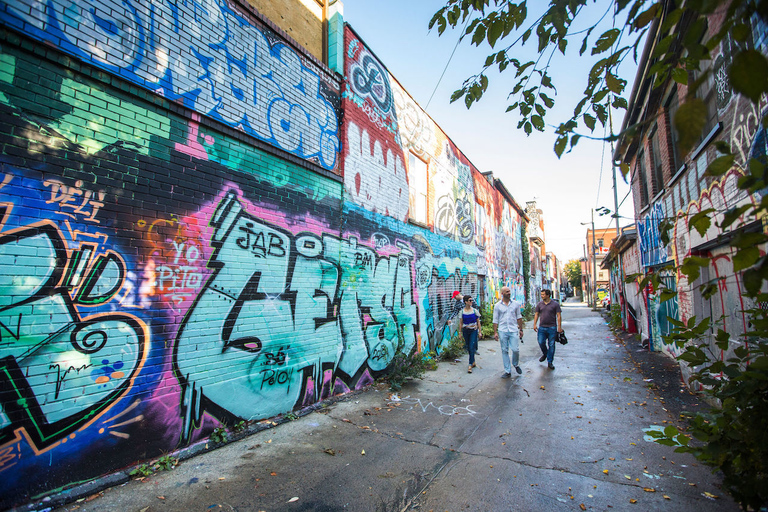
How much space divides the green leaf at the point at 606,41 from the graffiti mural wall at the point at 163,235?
3922mm

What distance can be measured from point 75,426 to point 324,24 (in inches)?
269

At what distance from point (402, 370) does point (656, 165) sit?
751 cm

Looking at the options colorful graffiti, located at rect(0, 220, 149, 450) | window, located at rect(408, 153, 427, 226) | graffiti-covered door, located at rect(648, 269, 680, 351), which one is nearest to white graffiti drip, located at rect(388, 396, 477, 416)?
colorful graffiti, located at rect(0, 220, 149, 450)

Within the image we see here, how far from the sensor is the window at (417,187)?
30.2 feet

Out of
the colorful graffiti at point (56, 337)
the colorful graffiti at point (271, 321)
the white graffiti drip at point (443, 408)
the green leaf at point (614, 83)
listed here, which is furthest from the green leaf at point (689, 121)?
the white graffiti drip at point (443, 408)

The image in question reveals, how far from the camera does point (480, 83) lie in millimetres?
3268

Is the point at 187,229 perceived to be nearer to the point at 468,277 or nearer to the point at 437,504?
the point at 437,504

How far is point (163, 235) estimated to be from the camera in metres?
3.88

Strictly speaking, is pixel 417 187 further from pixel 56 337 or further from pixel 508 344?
pixel 56 337

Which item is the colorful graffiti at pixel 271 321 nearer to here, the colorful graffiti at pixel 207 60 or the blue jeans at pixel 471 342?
the colorful graffiti at pixel 207 60

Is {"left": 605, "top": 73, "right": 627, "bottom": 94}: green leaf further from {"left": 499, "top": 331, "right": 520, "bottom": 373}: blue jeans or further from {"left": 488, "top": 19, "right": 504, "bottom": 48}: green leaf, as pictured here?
{"left": 499, "top": 331, "right": 520, "bottom": 373}: blue jeans

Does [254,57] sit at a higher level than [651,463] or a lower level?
higher

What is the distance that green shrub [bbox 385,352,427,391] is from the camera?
681cm

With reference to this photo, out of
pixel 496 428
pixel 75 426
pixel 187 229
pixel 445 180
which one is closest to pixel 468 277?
pixel 445 180
